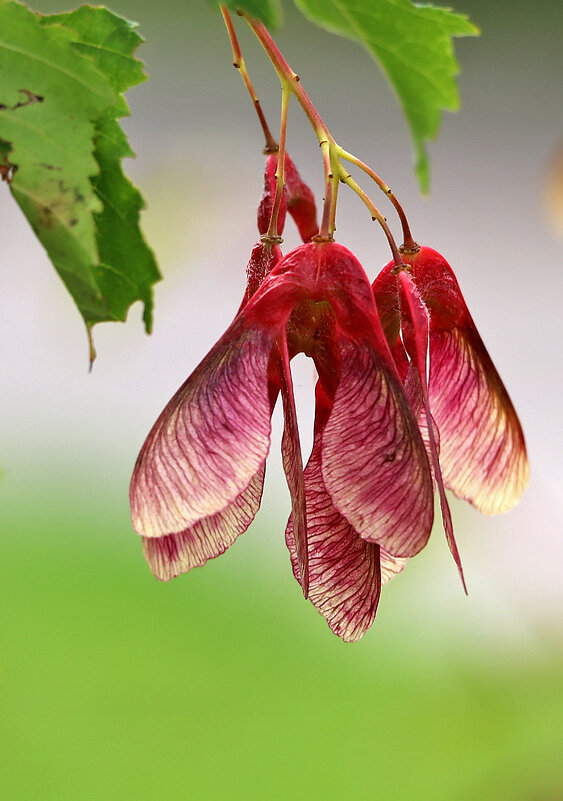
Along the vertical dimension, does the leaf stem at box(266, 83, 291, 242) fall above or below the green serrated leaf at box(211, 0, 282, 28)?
below

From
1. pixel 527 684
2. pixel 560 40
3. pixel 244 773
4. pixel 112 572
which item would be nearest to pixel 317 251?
pixel 244 773

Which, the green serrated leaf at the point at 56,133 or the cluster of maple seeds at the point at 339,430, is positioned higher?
the green serrated leaf at the point at 56,133

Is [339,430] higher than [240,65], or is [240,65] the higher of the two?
[240,65]

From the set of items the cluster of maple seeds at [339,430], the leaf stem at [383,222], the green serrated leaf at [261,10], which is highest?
the green serrated leaf at [261,10]

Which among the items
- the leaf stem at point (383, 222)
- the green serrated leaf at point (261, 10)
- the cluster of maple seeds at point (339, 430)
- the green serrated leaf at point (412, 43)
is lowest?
the cluster of maple seeds at point (339, 430)

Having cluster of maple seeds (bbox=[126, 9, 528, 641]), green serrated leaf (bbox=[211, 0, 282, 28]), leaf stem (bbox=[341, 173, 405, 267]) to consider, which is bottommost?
cluster of maple seeds (bbox=[126, 9, 528, 641])

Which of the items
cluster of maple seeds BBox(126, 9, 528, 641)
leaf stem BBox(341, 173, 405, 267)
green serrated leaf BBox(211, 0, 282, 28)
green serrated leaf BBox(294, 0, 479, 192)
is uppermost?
green serrated leaf BBox(294, 0, 479, 192)

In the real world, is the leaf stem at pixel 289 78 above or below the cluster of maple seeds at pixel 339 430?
above

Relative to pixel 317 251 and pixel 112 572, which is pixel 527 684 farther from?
pixel 317 251

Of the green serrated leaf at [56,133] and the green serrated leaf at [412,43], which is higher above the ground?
the green serrated leaf at [412,43]
